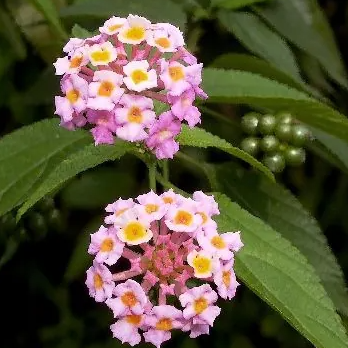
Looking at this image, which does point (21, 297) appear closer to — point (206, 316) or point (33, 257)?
point (33, 257)

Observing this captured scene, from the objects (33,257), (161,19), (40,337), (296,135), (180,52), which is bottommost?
(40,337)

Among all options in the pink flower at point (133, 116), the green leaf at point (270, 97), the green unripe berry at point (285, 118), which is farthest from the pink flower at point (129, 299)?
the green unripe berry at point (285, 118)

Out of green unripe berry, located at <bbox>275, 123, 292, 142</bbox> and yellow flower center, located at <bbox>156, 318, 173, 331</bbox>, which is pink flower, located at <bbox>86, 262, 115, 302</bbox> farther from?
green unripe berry, located at <bbox>275, 123, 292, 142</bbox>

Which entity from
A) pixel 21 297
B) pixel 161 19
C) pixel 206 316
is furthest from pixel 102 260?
pixel 21 297

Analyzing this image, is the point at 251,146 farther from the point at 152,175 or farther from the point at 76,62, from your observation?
the point at 76,62

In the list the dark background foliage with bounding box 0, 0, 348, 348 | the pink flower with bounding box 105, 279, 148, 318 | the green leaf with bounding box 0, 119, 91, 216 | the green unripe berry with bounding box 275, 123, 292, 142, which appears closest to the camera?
the pink flower with bounding box 105, 279, 148, 318

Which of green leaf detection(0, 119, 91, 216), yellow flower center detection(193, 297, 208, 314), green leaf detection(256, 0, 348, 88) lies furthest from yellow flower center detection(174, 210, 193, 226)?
green leaf detection(256, 0, 348, 88)
